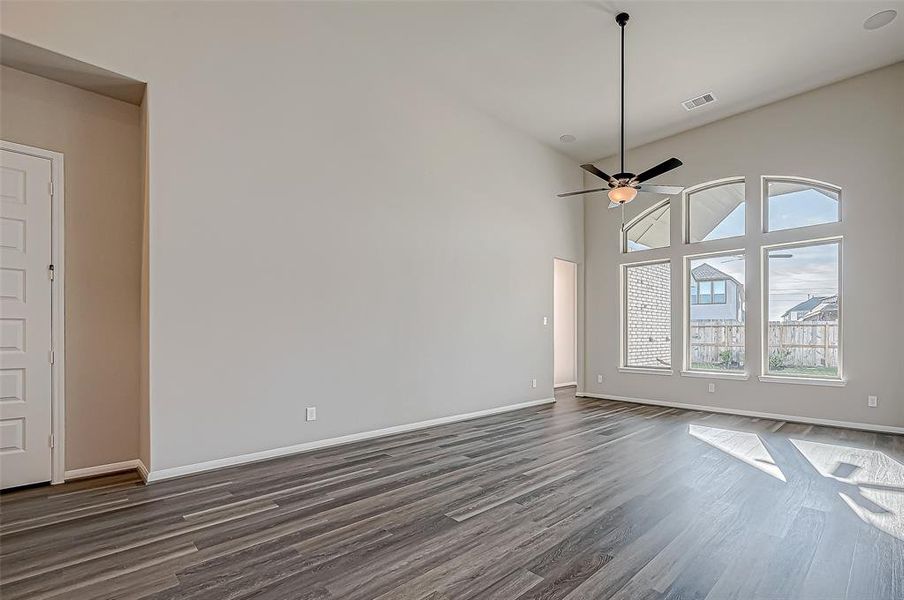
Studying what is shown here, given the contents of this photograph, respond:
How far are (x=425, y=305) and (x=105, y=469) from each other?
10.8ft

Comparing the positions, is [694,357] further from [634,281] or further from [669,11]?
[669,11]

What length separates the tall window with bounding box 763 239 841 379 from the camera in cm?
548

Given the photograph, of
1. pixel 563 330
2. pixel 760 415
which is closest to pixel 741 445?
pixel 760 415

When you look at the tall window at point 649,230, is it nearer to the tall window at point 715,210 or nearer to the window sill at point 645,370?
the tall window at point 715,210

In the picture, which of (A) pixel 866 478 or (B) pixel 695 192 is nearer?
(A) pixel 866 478

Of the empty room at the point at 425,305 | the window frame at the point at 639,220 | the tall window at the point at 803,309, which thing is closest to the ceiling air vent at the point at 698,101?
the empty room at the point at 425,305

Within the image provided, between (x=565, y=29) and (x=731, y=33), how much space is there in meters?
1.65

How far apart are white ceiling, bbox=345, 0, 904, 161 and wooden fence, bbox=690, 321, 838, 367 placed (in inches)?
117

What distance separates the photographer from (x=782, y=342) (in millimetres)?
5824

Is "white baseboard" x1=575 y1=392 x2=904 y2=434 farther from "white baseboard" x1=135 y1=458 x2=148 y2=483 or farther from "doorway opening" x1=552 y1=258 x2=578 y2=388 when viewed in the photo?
"white baseboard" x1=135 y1=458 x2=148 y2=483

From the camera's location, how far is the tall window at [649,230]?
6992 mm

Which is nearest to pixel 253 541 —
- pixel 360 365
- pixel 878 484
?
pixel 360 365

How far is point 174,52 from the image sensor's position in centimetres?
353

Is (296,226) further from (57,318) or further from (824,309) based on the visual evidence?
(824,309)
